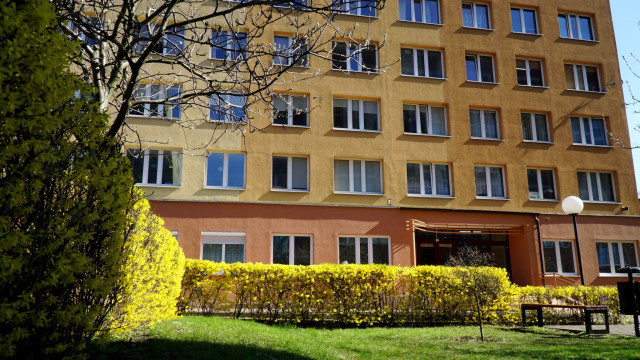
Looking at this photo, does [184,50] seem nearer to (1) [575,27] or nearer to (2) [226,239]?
(2) [226,239]

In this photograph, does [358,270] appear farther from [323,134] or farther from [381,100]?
[381,100]

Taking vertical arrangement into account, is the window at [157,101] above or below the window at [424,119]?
below

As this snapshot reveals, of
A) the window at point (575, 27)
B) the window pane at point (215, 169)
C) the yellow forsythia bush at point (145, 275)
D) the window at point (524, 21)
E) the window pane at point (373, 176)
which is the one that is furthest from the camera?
the window at point (575, 27)

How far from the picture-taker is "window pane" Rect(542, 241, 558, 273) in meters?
22.5

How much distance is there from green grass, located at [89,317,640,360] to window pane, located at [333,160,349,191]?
33.0 ft

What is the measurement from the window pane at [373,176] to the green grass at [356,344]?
10.2 m

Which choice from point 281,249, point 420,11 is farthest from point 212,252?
point 420,11

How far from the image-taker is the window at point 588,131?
81.8ft

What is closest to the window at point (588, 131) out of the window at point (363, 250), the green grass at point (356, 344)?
the window at point (363, 250)

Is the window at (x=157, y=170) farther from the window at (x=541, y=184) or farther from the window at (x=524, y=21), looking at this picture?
the window at (x=524, y=21)

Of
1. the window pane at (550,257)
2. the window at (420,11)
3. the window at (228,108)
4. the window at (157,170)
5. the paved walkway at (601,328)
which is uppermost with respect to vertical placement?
the window at (420,11)

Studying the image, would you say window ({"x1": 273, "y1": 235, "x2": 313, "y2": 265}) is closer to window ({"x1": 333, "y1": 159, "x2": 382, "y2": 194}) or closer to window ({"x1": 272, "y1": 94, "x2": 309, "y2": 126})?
window ({"x1": 333, "y1": 159, "x2": 382, "y2": 194})

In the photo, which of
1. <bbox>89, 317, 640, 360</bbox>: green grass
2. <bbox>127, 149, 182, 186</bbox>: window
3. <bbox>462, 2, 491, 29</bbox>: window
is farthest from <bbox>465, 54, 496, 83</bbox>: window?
<bbox>127, 149, 182, 186</bbox>: window

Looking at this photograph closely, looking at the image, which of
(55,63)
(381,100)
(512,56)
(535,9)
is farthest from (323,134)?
(55,63)
